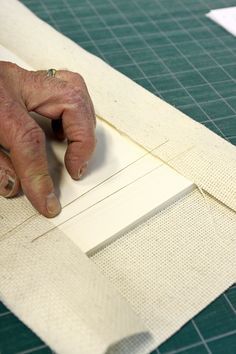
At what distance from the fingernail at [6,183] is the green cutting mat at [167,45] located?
2.01 feet

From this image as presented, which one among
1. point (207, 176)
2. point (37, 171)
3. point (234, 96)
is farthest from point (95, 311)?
point (234, 96)

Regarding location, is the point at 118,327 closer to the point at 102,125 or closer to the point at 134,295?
the point at 134,295

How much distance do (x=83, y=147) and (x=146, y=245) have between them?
9.6 inches

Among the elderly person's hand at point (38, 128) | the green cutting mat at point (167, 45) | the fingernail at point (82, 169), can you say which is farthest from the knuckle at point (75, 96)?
the green cutting mat at point (167, 45)

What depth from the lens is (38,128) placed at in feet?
2.85

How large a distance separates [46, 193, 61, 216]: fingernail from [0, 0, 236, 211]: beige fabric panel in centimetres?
30

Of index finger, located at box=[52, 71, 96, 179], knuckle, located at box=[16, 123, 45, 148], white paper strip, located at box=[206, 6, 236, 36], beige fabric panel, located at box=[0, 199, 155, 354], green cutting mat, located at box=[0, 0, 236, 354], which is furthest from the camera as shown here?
white paper strip, located at box=[206, 6, 236, 36]

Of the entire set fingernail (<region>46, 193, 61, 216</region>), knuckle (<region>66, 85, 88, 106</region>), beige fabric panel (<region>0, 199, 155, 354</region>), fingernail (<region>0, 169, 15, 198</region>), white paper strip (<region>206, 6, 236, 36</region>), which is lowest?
white paper strip (<region>206, 6, 236, 36</region>)

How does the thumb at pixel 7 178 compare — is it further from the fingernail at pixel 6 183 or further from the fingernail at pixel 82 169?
the fingernail at pixel 82 169

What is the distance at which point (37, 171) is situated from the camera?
34.2 inches

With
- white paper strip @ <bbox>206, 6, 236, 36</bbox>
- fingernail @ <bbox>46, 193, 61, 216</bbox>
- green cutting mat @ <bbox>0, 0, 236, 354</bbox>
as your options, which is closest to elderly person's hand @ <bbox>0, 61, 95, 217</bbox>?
fingernail @ <bbox>46, 193, 61, 216</bbox>

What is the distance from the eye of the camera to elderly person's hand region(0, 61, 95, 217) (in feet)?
2.82

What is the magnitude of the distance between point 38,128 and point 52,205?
0.15 metres

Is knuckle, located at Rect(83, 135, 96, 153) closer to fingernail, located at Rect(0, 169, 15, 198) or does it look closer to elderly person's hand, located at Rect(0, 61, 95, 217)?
elderly person's hand, located at Rect(0, 61, 95, 217)
